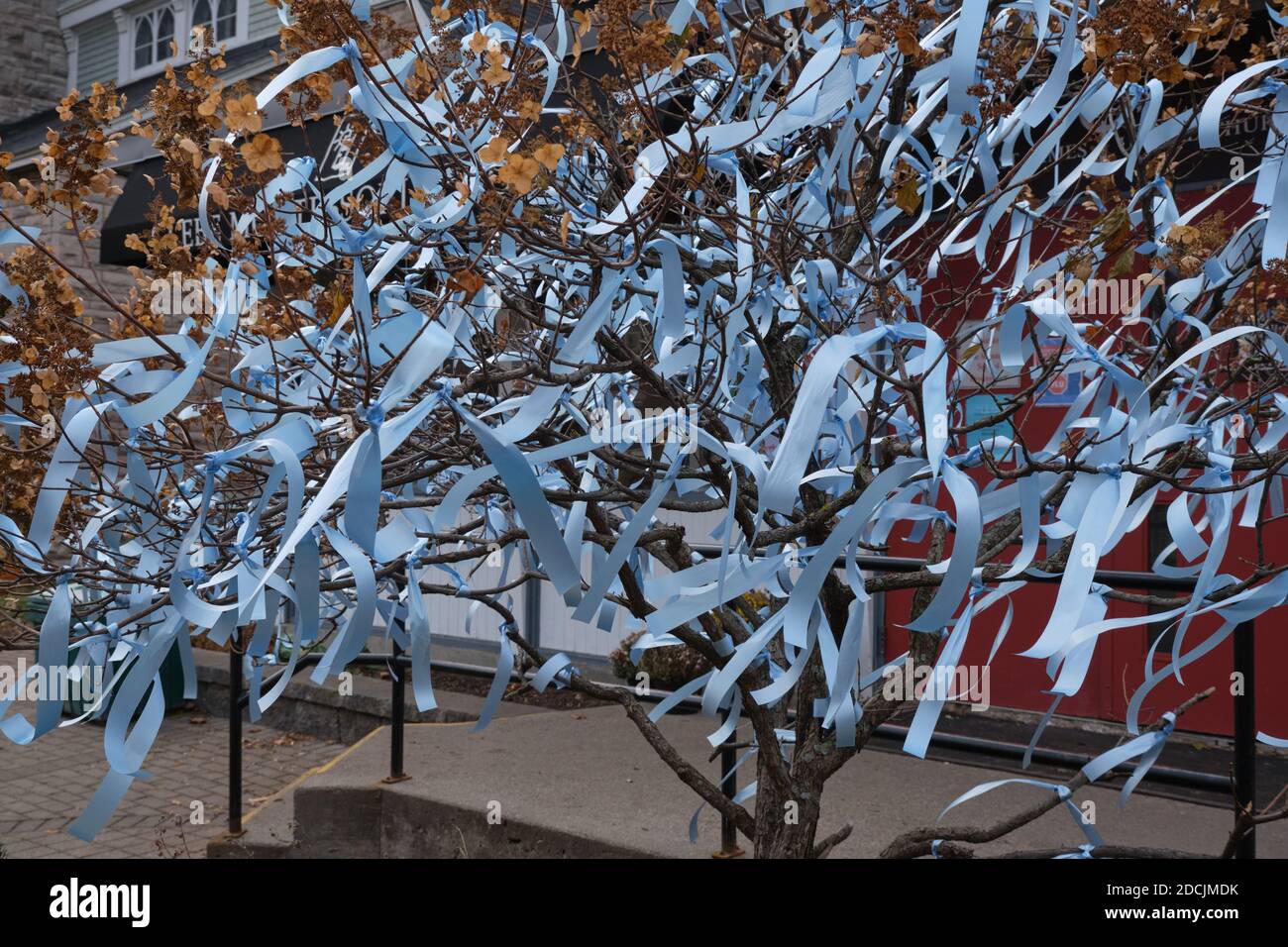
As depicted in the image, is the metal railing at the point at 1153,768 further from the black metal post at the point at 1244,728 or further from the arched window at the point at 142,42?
the arched window at the point at 142,42

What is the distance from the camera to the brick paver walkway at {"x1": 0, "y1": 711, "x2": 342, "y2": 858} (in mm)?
5750

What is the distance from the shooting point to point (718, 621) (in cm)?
256

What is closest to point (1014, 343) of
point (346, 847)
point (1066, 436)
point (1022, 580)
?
point (1066, 436)

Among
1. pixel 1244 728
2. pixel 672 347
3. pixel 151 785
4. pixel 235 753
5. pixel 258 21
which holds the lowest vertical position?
pixel 151 785

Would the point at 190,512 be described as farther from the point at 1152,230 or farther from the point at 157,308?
the point at 1152,230

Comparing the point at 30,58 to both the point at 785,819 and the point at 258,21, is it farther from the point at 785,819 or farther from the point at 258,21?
the point at 785,819

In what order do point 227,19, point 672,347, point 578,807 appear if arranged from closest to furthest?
point 672,347 < point 578,807 < point 227,19

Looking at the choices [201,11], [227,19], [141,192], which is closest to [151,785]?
[141,192]

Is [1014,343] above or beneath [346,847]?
above

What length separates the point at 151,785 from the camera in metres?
7.01

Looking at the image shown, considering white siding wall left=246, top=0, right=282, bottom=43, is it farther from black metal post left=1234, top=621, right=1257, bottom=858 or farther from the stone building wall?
black metal post left=1234, top=621, right=1257, bottom=858

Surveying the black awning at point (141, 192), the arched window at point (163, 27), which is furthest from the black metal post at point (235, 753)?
the arched window at point (163, 27)

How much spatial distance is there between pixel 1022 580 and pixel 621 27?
3.87 ft

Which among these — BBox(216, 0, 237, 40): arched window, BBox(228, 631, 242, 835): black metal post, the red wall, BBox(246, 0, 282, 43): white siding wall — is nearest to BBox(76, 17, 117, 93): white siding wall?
BBox(216, 0, 237, 40): arched window
